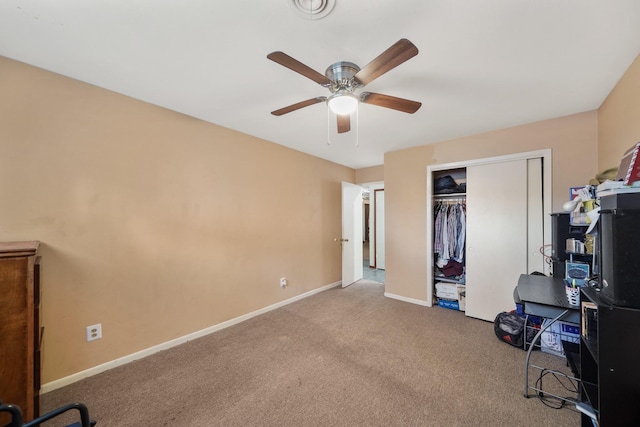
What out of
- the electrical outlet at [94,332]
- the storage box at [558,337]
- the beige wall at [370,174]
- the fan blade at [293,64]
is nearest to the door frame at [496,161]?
the storage box at [558,337]

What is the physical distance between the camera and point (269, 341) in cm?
255

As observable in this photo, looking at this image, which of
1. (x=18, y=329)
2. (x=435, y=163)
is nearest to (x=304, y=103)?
(x=18, y=329)

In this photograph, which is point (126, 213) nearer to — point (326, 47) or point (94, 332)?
point (94, 332)

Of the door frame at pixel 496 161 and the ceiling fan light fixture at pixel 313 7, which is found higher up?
the ceiling fan light fixture at pixel 313 7

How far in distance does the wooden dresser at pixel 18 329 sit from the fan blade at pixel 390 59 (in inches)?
87.0

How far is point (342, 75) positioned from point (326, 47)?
211 mm

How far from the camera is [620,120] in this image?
192 cm

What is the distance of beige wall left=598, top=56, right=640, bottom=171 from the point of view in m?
1.68

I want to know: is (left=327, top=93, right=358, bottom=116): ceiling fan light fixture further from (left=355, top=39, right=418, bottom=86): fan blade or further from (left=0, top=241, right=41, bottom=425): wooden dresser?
(left=0, top=241, right=41, bottom=425): wooden dresser

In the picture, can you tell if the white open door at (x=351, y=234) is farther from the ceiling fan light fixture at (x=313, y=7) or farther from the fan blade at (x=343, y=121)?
the ceiling fan light fixture at (x=313, y=7)

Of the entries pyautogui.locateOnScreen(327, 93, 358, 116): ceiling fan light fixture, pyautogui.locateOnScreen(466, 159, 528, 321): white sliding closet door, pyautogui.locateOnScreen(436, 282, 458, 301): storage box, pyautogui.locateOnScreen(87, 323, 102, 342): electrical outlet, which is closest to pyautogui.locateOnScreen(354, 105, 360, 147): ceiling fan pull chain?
pyautogui.locateOnScreen(327, 93, 358, 116): ceiling fan light fixture

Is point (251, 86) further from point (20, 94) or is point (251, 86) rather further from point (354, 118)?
point (20, 94)

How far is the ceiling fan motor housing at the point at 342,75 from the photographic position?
165 centimetres

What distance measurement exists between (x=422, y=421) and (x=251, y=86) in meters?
2.69
